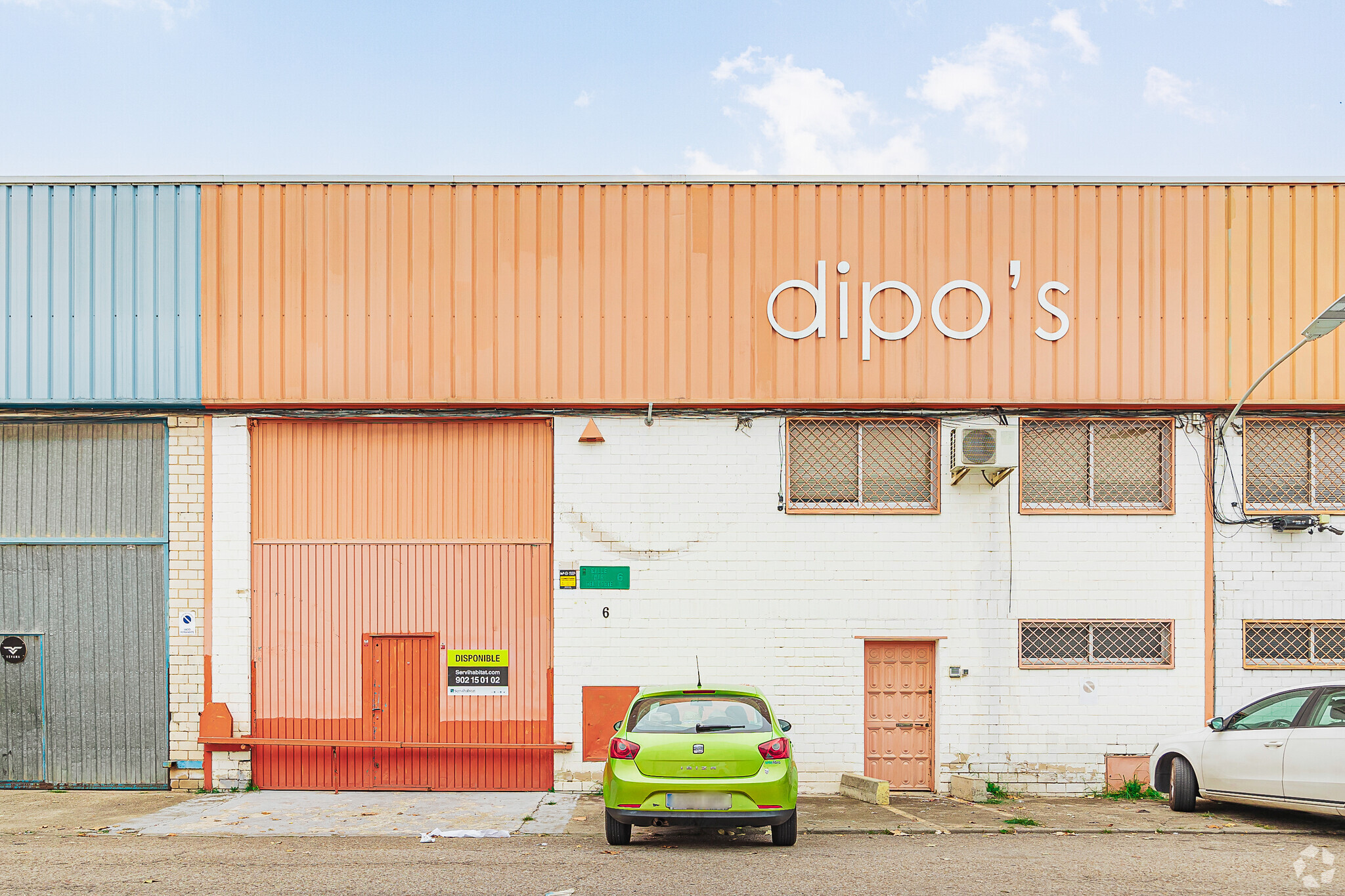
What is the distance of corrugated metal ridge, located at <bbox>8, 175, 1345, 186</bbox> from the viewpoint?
1132 cm

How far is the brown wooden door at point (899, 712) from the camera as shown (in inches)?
436

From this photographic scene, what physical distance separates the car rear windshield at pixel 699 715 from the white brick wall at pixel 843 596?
8.57 feet

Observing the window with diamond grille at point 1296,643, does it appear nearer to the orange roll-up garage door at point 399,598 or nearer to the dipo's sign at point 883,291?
the dipo's sign at point 883,291

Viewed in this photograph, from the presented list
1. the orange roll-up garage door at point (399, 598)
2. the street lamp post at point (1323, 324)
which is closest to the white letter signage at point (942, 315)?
the street lamp post at point (1323, 324)

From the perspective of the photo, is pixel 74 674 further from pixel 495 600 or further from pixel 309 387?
pixel 495 600

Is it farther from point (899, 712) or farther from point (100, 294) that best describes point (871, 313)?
point (100, 294)

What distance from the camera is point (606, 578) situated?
36.4ft

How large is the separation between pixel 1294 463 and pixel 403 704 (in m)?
11.4

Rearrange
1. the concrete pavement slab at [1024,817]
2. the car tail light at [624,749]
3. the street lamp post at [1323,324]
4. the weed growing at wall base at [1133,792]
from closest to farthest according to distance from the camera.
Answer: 1. the car tail light at [624,749]
2. the concrete pavement slab at [1024,817]
3. the street lamp post at [1323,324]
4. the weed growing at wall base at [1133,792]

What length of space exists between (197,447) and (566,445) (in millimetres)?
4536

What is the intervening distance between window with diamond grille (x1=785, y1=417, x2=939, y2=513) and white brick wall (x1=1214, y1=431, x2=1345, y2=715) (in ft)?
12.0

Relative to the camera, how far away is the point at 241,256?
11.3 meters

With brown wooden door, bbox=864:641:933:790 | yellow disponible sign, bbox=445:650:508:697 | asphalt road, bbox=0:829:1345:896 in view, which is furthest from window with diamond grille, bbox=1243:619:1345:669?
yellow disponible sign, bbox=445:650:508:697

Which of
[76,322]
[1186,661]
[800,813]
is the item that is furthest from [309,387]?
[1186,661]
